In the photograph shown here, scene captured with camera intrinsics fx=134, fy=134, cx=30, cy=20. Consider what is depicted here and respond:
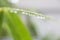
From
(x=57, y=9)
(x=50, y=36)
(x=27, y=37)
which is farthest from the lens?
(x=57, y=9)

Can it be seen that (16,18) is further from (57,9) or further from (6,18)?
(57,9)

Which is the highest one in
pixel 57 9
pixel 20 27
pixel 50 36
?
pixel 20 27

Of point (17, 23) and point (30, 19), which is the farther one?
point (30, 19)

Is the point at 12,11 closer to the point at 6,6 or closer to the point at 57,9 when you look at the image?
the point at 6,6

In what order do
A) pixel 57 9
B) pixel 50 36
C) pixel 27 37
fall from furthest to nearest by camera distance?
pixel 57 9, pixel 50 36, pixel 27 37

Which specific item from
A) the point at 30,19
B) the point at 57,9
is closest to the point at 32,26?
the point at 30,19

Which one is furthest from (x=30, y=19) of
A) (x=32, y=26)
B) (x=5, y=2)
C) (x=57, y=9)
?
(x=57, y=9)

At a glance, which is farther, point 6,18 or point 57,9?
point 57,9

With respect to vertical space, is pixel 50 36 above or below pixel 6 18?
below
